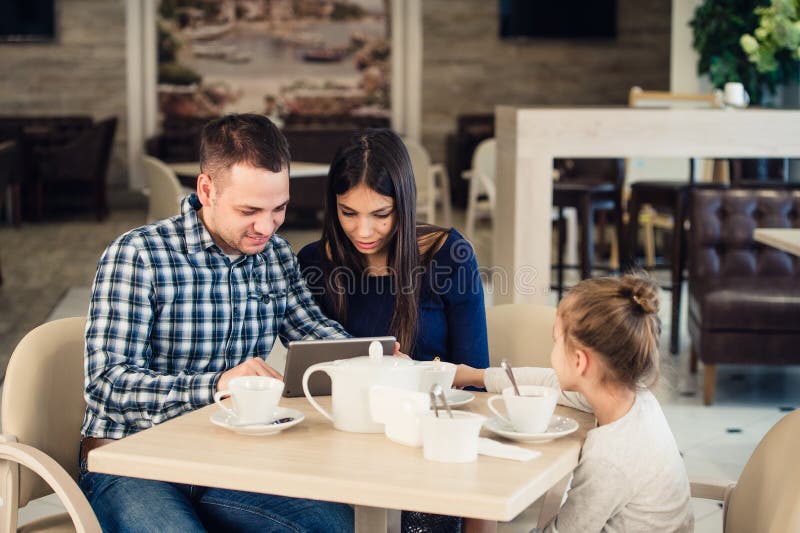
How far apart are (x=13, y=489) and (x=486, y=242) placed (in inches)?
286

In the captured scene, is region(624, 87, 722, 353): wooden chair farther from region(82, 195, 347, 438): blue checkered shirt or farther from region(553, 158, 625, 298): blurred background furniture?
region(82, 195, 347, 438): blue checkered shirt

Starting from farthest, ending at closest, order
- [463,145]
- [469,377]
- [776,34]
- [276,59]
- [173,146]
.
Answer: [276,59] → [463,145] → [173,146] → [776,34] → [469,377]

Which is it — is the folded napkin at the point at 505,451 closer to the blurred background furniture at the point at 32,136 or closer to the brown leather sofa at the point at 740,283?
the brown leather sofa at the point at 740,283

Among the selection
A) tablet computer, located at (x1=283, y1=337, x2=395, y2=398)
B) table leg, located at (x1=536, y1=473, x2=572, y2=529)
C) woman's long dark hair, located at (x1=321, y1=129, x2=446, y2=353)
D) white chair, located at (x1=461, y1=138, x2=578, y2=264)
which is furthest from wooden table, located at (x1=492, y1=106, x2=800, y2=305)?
tablet computer, located at (x1=283, y1=337, x2=395, y2=398)

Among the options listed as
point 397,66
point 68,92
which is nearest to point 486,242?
point 397,66

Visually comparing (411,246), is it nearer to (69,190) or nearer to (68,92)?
(69,190)

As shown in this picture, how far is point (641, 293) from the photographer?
188 centimetres

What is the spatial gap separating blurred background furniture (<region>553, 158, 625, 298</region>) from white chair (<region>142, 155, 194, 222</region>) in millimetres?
2086

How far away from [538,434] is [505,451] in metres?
0.10

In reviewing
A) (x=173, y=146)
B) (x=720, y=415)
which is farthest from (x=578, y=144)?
(x=173, y=146)

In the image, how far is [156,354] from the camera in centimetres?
221

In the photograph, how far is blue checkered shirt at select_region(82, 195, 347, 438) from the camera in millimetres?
2068

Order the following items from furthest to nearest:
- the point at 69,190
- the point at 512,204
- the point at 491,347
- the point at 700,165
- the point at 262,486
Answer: the point at 69,190 < the point at 700,165 < the point at 512,204 < the point at 491,347 < the point at 262,486

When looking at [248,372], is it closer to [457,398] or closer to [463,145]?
[457,398]
